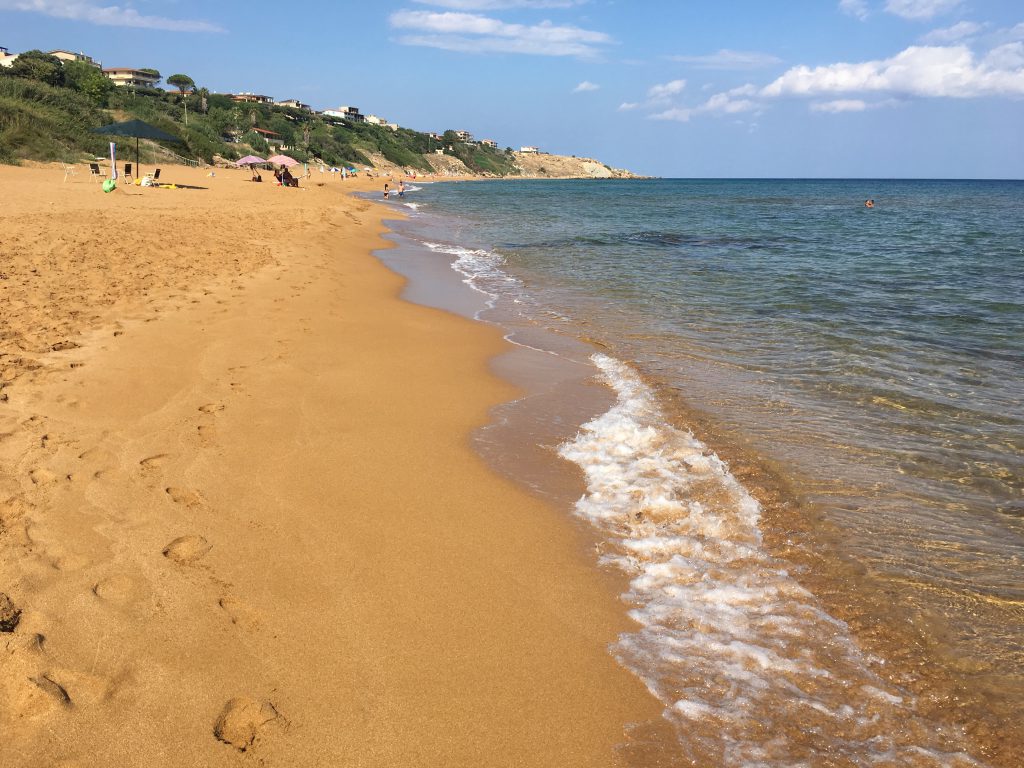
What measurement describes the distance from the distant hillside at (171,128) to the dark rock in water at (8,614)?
3286 centimetres

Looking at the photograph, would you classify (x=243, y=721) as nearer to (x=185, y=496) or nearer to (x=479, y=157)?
(x=185, y=496)

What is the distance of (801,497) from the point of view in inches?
175

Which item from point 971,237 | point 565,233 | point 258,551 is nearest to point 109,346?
point 258,551

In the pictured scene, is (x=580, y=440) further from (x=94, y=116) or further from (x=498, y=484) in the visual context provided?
(x=94, y=116)

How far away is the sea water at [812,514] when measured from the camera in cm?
265

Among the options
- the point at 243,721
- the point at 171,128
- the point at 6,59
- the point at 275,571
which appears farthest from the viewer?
the point at 6,59

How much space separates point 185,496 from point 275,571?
988 millimetres

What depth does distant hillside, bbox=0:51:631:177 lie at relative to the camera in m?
30.3

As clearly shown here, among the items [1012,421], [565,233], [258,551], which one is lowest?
[258,551]

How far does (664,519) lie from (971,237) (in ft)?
89.1

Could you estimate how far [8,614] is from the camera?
8.80 ft

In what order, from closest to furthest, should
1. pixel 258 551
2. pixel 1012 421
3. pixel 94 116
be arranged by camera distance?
pixel 258 551, pixel 1012 421, pixel 94 116

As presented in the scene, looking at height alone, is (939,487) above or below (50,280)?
below

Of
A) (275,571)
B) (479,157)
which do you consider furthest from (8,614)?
(479,157)
